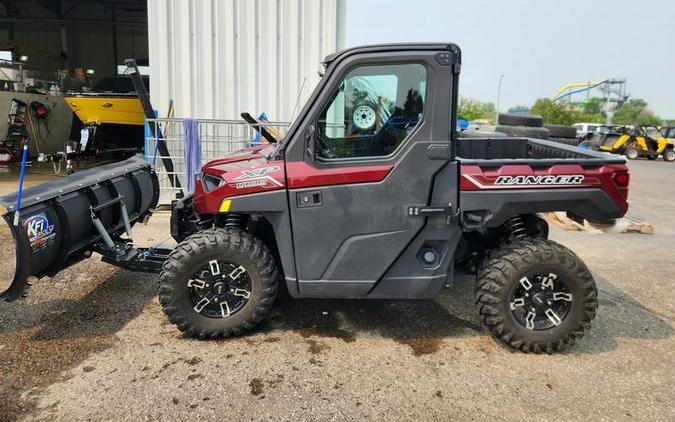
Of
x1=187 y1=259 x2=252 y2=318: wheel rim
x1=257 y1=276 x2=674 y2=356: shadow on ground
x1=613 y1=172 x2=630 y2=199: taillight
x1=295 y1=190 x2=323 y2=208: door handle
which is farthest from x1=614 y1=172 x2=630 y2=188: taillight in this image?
x1=187 y1=259 x2=252 y2=318: wheel rim

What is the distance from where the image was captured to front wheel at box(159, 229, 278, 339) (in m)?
3.59

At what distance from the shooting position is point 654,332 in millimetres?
4051

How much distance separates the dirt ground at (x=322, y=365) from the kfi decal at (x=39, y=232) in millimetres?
745

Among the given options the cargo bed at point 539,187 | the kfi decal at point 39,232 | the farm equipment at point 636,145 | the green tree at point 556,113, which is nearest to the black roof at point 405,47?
the cargo bed at point 539,187

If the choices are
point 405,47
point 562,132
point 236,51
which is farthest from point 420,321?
point 562,132

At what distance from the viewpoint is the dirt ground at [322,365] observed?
115 inches

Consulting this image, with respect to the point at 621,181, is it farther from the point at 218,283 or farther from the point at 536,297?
the point at 218,283

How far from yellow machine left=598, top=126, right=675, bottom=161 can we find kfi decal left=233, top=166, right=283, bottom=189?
24992 millimetres

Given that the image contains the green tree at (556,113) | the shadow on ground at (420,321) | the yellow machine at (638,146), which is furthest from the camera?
the green tree at (556,113)

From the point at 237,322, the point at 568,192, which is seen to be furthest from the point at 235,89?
the point at 568,192

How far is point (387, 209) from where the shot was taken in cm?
346

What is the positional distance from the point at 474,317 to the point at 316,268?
1.59 metres

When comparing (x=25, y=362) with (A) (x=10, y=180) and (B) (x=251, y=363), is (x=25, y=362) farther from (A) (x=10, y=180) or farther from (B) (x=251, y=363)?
(A) (x=10, y=180)

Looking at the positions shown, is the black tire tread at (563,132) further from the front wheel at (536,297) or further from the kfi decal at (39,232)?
the kfi decal at (39,232)
